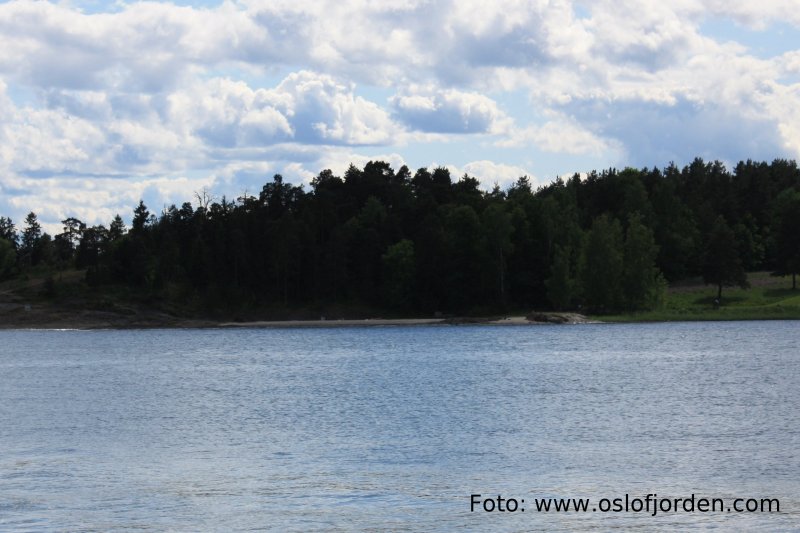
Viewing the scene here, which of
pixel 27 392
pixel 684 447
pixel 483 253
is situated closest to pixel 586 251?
pixel 483 253

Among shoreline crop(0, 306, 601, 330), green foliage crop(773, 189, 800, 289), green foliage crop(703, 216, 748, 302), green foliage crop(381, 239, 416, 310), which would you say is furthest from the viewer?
green foliage crop(381, 239, 416, 310)

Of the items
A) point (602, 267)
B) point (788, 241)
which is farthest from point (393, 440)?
point (788, 241)

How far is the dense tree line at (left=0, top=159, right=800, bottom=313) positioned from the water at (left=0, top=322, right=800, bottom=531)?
5692 centimetres

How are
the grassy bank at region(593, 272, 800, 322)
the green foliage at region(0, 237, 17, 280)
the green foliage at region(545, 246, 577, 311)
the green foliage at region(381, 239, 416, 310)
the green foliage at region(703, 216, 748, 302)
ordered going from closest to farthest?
the grassy bank at region(593, 272, 800, 322) → the green foliage at region(545, 246, 577, 311) → the green foliage at region(703, 216, 748, 302) → the green foliage at region(381, 239, 416, 310) → the green foliage at region(0, 237, 17, 280)

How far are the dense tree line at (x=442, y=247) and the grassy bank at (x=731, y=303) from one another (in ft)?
7.23

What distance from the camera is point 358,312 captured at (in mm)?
166875

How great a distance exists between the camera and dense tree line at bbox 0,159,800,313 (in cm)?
15112

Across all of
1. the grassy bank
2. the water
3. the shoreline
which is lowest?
the water

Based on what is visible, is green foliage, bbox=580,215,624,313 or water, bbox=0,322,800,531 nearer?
water, bbox=0,322,800,531

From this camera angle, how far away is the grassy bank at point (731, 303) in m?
144

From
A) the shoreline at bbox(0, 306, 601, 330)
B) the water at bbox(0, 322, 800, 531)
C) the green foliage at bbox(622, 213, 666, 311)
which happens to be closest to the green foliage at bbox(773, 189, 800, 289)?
the green foliage at bbox(622, 213, 666, 311)

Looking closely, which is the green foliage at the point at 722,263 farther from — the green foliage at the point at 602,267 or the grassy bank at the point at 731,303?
the green foliage at the point at 602,267

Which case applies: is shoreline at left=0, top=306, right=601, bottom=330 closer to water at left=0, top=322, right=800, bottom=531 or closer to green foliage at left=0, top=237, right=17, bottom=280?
green foliage at left=0, top=237, right=17, bottom=280

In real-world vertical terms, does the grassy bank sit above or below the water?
above
